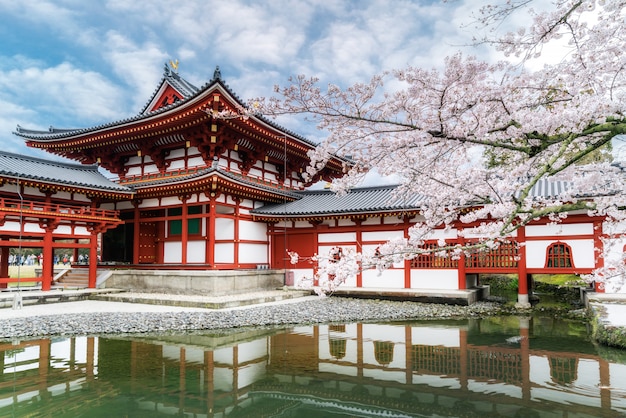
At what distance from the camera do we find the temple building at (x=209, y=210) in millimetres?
15727

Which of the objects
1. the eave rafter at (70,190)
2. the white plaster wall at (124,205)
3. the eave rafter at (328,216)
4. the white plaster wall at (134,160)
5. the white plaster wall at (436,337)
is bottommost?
the white plaster wall at (436,337)

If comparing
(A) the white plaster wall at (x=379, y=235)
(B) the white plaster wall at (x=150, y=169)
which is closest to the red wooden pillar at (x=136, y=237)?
(B) the white plaster wall at (x=150, y=169)

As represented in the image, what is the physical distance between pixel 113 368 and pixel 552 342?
31.4ft

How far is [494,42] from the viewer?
4625 mm

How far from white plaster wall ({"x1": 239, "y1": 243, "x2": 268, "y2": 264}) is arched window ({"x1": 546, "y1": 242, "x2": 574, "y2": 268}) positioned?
12.2 meters

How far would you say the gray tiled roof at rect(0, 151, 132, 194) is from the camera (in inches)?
627

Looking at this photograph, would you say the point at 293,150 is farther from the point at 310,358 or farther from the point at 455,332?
the point at 310,358

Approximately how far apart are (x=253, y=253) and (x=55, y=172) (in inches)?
383

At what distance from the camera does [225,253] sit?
59.2 feet

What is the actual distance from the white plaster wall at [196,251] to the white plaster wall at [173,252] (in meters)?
0.47

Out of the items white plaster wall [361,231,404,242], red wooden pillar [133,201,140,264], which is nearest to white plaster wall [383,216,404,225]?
white plaster wall [361,231,404,242]

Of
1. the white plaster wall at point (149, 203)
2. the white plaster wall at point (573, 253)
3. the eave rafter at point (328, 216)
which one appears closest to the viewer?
the white plaster wall at point (573, 253)

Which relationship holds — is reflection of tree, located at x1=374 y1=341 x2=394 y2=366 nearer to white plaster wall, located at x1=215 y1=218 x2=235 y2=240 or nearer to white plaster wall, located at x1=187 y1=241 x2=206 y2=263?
white plaster wall, located at x1=215 y1=218 x2=235 y2=240

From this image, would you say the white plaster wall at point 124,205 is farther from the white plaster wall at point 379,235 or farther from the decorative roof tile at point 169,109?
the white plaster wall at point 379,235
